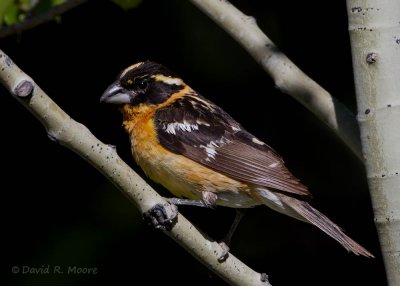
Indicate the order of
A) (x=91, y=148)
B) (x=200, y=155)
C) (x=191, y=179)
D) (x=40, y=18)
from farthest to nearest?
1. (x=200, y=155)
2. (x=191, y=179)
3. (x=40, y=18)
4. (x=91, y=148)

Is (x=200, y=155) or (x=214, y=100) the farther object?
(x=214, y=100)

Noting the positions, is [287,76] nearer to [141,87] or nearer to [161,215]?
[141,87]

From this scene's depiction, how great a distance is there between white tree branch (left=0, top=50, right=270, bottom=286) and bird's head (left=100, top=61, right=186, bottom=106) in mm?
1417

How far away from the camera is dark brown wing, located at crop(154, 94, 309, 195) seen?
162 inches

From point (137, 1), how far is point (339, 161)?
2393mm

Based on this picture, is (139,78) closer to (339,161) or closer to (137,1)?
(137,1)

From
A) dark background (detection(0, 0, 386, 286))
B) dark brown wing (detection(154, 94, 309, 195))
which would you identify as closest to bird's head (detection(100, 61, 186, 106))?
dark brown wing (detection(154, 94, 309, 195))

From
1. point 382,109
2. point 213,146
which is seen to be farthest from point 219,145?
point 382,109

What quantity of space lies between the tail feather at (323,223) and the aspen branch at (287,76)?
1.48ft

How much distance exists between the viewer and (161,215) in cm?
308

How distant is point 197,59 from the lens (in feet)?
19.8

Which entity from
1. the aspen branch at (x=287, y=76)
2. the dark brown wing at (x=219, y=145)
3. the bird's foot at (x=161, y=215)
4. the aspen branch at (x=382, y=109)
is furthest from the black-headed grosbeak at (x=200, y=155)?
the bird's foot at (x=161, y=215)

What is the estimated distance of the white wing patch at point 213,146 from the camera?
14.0 feet

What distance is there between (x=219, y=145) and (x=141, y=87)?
60cm
